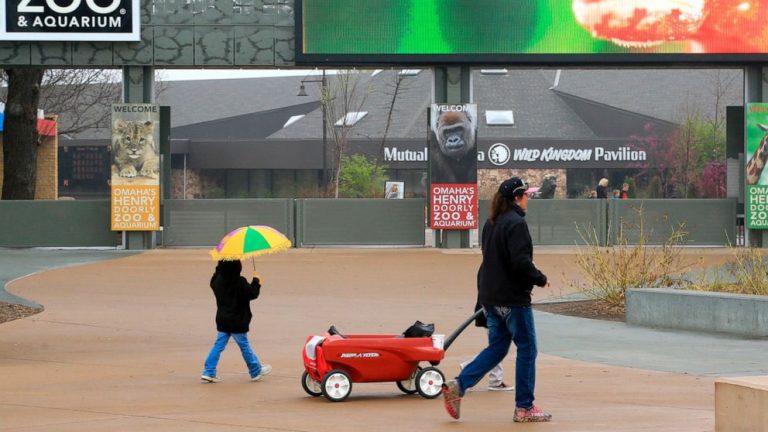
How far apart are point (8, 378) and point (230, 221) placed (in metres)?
18.4

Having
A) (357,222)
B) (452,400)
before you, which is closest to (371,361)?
(452,400)

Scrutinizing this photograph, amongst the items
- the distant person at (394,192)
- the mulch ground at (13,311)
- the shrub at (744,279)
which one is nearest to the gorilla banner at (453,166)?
the shrub at (744,279)

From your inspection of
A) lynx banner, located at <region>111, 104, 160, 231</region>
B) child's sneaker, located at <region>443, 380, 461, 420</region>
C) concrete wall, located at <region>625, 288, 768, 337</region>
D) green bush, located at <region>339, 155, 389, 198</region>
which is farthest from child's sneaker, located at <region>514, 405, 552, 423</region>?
green bush, located at <region>339, 155, 389, 198</region>

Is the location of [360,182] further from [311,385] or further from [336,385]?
[336,385]

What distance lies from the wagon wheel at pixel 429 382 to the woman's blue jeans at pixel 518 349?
873mm

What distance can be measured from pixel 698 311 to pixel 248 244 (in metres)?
6.06

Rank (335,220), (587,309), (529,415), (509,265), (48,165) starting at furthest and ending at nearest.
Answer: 1. (48,165)
2. (335,220)
3. (587,309)
4. (509,265)
5. (529,415)

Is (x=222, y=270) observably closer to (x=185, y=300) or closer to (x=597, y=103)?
(x=185, y=300)

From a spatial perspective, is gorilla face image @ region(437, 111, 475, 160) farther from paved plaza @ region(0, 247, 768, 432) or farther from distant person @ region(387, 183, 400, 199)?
distant person @ region(387, 183, 400, 199)

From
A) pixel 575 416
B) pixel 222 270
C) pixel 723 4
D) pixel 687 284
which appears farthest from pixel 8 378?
pixel 723 4

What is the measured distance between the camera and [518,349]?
30.7 feet

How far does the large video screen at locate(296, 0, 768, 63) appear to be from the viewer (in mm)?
28547

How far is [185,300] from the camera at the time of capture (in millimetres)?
18859

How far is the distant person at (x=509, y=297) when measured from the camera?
9211 mm
